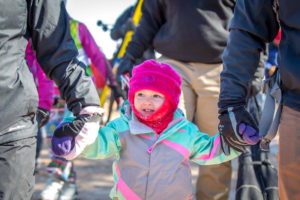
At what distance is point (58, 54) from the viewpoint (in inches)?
79.4

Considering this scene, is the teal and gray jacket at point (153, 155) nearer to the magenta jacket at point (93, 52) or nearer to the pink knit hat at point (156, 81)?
the pink knit hat at point (156, 81)

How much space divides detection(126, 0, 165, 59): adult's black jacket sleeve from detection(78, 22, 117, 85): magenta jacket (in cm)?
64

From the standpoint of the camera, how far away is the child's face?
236cm

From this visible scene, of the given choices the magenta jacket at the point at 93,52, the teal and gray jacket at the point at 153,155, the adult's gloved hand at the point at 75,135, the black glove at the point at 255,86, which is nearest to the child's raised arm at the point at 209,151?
the teal and gray jacket at the point at 153,155

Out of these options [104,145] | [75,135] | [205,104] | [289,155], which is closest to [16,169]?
[75,135]

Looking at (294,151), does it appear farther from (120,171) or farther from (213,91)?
(213,91)

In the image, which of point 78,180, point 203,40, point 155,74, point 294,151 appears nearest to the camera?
point 294,151

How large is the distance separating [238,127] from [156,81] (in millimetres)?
647

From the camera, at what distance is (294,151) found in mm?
1760

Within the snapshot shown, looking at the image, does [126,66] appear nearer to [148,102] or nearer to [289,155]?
[148,102]

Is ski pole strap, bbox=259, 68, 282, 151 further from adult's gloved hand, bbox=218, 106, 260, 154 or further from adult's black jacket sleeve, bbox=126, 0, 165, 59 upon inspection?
adult's black jacket sleeve, bbox=126, 0, 165, 59

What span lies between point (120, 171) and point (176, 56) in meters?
1.09

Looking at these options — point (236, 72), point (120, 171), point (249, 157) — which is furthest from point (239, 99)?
point (249, 157)

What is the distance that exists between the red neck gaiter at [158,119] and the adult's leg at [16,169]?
0.68 metres
